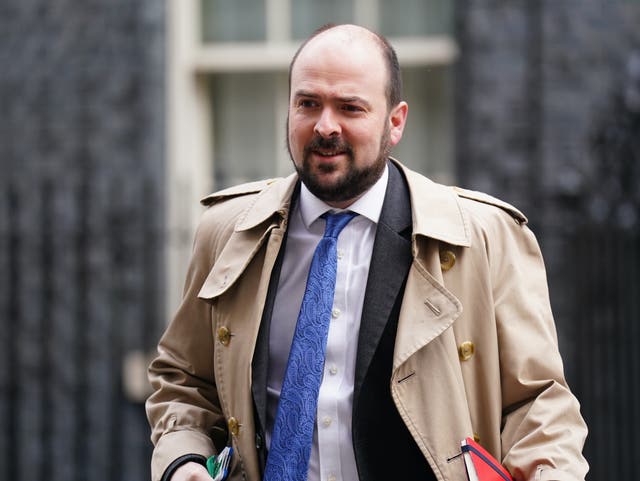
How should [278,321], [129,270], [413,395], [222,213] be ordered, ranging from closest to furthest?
[413,395], [278,321], [222,213], [129,270]

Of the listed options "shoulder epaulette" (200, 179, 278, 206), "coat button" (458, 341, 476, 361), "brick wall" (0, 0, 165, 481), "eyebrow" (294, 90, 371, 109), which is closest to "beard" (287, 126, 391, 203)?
"eyebrow" (294, 90, 371, 109)

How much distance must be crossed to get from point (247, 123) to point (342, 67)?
4084 millimetres

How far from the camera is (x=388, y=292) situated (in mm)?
2797

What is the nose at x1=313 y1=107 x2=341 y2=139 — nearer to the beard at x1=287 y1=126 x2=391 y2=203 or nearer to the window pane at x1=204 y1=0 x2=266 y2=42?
the beard at x1=287 y1=126 x2=391 y2=203

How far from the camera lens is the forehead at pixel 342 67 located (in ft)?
9.10

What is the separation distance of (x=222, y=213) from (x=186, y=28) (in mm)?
3656

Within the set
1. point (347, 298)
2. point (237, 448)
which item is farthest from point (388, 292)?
point (237, 448)

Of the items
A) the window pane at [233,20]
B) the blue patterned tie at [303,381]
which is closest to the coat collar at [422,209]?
the blue patterned tie at [303,381]

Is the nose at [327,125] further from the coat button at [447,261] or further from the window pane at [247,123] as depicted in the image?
the window pane at [247,123]

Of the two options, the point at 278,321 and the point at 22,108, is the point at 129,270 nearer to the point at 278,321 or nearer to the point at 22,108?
the point at 22,108

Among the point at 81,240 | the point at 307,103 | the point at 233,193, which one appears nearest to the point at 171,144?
the point at 81,240

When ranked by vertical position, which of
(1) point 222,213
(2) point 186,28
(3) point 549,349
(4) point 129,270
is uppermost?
(2) point 186,28

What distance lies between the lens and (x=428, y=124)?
662cm

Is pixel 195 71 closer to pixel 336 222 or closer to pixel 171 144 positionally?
pixel 171 144
